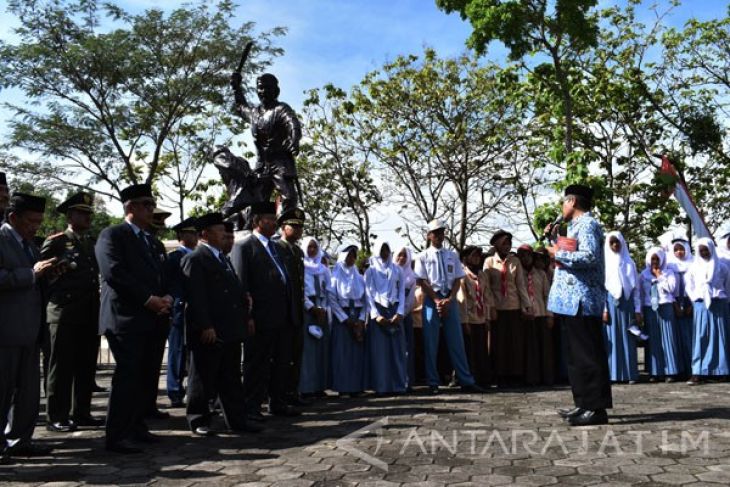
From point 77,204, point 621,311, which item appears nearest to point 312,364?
point 77,204

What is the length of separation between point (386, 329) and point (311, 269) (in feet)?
4.06

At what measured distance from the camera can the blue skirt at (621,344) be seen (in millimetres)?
9711

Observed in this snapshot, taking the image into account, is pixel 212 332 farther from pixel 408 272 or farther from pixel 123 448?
pixel 408 272

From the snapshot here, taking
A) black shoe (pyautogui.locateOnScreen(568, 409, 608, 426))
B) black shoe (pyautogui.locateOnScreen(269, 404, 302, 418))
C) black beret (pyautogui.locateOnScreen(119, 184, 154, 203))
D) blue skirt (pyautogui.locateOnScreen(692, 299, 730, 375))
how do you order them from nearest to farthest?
1. black beret (pyautogui.locateOnScreen(119, 184, 154, 203))
2. black shoe (pyautogui.locateOnScreen(568, 409, 608, 426))
3. black shoe (pyautogui.locateOnScreen(269, 404, 302, 418))
4. blue skirt (pyautogui.locateOnScreen(692, 299, 730, 375))

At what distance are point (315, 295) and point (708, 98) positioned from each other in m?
18.1

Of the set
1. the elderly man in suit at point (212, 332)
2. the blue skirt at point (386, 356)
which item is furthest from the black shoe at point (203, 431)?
the blue skirt at point (386, 356)

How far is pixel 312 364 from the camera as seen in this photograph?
881 centimetres

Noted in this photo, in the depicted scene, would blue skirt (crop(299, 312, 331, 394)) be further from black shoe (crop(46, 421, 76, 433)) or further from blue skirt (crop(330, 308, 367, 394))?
black shoe (crop(46, 421, 76, 433))

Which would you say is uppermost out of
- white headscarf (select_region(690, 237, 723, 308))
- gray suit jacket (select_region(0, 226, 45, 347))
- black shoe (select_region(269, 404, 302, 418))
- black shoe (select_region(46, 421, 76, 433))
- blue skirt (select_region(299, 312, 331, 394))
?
white headscarf (select_region(690, 237, 723, 308))

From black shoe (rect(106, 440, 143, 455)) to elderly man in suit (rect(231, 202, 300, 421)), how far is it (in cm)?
142

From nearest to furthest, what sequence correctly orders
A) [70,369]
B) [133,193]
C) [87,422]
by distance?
[133,193]
[70,369]
[87,422]

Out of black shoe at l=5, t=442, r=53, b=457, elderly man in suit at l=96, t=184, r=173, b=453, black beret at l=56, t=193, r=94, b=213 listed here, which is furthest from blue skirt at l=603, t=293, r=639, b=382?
black shoe at l=5, t=442, r=53, b=457

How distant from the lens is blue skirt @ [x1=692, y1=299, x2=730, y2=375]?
31.8ft

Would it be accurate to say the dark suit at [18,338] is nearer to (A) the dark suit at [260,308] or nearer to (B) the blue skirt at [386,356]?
(A) the dark suit at [260,308]
